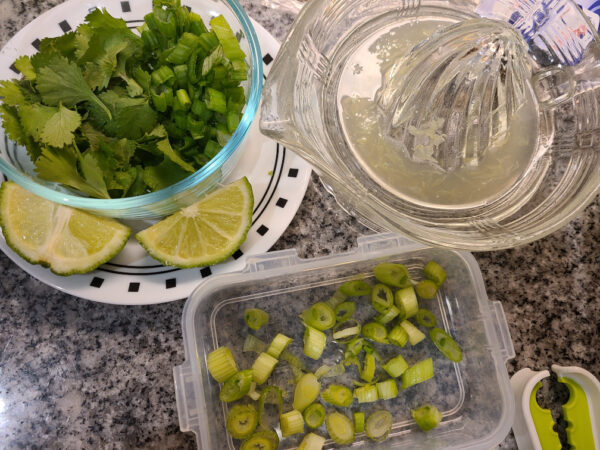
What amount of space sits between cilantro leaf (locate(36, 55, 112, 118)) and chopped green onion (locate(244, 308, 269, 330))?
0.42 meters

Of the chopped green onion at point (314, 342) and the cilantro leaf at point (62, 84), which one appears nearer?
the cilantro leaf at point (62, 84)

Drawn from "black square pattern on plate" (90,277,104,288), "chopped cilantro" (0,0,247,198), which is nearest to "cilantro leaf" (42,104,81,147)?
"chopped cilantro" (0,0,247,198)

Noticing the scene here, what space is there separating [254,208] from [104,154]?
257 millimetres

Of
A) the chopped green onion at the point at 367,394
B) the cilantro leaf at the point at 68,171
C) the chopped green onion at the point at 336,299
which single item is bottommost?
the chopped green onion at the point at 367,394

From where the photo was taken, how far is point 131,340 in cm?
88

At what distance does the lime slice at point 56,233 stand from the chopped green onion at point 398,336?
0.49 meters

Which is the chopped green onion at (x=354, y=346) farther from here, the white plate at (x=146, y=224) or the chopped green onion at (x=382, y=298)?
the white plate at (x=146, y=224)

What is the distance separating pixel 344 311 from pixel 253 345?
0.57ft

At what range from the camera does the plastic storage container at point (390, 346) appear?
0.86m

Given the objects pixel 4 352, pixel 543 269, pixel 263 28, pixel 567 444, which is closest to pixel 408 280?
pixel 543 269

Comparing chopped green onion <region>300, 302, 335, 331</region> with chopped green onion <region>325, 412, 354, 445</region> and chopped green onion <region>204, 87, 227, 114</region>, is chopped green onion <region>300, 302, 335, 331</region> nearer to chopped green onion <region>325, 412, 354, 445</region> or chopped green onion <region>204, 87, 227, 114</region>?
chopped green onion <region>325, 412, 354, 445</region>

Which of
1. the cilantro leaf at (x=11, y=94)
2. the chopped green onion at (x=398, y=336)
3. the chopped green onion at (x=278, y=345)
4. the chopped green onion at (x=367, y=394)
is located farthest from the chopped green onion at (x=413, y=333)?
the cilantro leaf at (x=11, y=94)

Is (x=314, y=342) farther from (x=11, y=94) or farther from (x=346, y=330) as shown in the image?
(x=11, y=94)

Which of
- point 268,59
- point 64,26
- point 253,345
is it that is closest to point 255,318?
point 253,345
